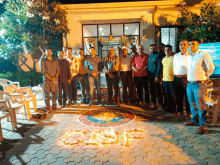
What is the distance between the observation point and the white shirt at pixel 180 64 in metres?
4.36

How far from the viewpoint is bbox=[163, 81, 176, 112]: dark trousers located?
16.2ft

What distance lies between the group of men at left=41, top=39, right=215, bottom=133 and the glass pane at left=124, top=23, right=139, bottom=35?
354 cm

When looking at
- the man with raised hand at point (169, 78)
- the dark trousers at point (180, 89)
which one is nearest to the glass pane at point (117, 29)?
the man with raised hand at point (169, 78)

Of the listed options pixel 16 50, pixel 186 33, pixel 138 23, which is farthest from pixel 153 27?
pixel 16 50

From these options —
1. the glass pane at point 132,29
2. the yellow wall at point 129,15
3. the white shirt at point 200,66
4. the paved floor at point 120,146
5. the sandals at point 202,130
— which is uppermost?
the yellow wall at point 129,15

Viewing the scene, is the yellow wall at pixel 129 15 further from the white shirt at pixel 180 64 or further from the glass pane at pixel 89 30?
the white shirt at pixel 180 64

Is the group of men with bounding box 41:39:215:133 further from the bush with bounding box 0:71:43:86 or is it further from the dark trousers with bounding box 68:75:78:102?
the bush with bounding box 0:71:43:86

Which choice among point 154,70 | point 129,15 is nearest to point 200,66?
point 154,70

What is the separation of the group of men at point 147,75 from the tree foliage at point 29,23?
9.72 ft

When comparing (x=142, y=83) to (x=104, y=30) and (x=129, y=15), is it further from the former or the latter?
(x=104, y=30)

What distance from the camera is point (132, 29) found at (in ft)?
32.0

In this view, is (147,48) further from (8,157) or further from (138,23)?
(8,157)

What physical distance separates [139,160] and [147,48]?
7276 millimetres

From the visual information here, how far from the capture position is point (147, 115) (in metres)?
5.11
